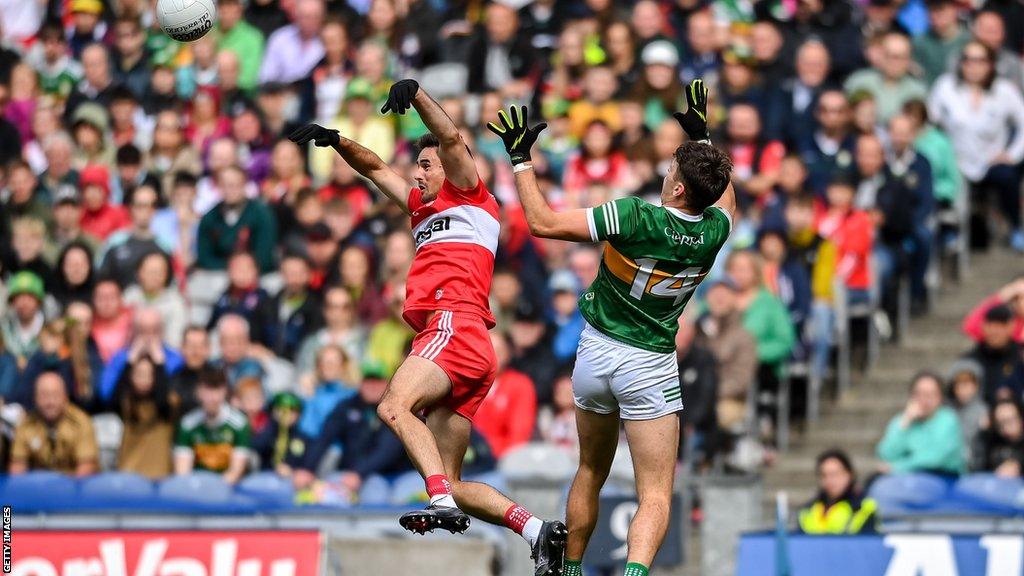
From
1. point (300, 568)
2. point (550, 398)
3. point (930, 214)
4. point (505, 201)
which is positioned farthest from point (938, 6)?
point (300, 568)

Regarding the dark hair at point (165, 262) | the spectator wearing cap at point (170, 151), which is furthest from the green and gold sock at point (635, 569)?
the spectator wearing cap at point (170, 151)

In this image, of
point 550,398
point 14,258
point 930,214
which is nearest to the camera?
point 550,398

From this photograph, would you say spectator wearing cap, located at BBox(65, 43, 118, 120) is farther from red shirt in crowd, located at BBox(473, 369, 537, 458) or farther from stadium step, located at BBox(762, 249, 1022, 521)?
stadium step, located at BBox(762, 249, 1022, 521)

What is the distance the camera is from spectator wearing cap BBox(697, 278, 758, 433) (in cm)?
1684

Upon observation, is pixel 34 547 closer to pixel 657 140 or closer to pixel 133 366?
pixel 133 366

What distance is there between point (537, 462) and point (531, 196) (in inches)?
215

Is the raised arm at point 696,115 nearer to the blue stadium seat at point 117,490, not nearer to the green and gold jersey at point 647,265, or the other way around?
the green and gold jersey at point 647,265

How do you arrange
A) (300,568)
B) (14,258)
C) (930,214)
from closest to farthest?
(300,568) → (930,214) → (14,258)

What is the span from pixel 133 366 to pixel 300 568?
341 cm

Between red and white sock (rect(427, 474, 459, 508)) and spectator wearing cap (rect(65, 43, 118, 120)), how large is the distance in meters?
12.2

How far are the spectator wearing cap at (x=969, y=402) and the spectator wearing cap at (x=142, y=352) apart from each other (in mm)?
6416

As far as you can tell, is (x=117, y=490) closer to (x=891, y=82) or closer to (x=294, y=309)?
(x=294, y=309)

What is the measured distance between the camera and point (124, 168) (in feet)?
68.3

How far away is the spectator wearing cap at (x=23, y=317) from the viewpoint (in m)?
18.5
